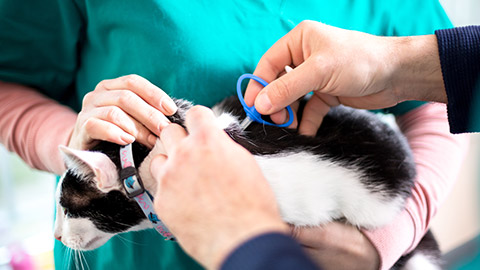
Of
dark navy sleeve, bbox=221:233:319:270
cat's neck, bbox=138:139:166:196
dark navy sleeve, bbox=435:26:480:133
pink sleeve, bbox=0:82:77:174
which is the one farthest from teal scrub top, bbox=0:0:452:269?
dark navy sleeve, bbox=221:233:319:270

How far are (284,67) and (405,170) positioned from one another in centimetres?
33

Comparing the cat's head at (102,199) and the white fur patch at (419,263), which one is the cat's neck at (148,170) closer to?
the cat's head at (102,199)

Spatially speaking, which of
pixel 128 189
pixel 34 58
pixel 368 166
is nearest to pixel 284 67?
pixel 368 166

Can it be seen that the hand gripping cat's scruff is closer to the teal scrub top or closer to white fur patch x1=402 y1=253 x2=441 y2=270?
the teal scrub top

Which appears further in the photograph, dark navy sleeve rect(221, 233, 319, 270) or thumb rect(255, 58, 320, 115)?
thumb rect(255, 58, 320, 115)

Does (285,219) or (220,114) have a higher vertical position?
(220,114)

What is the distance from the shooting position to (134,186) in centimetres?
67

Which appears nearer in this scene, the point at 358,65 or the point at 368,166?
the point at 358,65

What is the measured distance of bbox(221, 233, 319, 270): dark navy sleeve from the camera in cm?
38

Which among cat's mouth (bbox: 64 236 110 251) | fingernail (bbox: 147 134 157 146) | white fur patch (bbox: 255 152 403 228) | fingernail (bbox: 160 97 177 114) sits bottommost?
cat's mouth (bbox: 64 236 110 251)

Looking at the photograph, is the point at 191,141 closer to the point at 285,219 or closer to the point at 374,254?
the point at 285,219

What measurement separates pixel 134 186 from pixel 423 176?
61cm

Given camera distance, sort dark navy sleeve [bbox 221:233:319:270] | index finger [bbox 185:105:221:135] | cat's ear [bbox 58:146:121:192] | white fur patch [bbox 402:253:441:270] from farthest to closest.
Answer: white fur patch [bbox 402:253:441:270] < cat's ear [bbox 58:146:121:192] < index finger [bbox 185:105:221:135] < dark navy sleeve [bbox 221:233:319:270]

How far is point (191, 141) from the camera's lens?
19.9 inches
